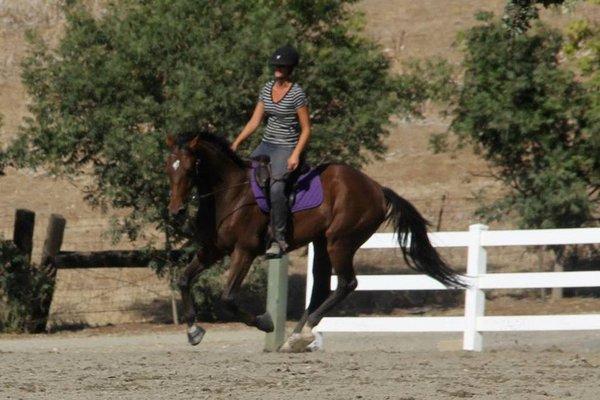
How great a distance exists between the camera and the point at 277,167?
507 inches

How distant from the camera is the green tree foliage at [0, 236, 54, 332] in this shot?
2047 cm

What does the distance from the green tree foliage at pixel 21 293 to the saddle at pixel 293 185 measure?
8.50 metres

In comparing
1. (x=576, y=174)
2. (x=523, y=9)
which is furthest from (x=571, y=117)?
(x=523, y=9)

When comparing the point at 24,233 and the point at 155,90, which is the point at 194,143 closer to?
the point at 24,233

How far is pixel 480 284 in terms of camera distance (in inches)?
568

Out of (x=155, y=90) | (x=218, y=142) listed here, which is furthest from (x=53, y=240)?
(x=218, y=142)

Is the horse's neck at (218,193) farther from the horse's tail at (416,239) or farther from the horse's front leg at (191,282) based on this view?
the horse's tail at (416,239)

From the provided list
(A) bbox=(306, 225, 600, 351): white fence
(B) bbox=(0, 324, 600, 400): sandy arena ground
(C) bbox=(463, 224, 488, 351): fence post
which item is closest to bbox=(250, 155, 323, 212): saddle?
(A) bbox=(306, 225, 600, 351): white fence

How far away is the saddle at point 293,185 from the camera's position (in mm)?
12922

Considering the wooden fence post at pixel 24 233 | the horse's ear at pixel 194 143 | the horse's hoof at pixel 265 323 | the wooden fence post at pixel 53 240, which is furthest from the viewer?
the wooden fence post at pixel 53 240

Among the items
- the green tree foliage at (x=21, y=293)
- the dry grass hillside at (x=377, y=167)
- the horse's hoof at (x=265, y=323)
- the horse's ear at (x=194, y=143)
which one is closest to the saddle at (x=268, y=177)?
the horse's ear at (x=194, y=143)

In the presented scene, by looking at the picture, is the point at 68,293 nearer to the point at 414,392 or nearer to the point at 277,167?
the point at 277,167

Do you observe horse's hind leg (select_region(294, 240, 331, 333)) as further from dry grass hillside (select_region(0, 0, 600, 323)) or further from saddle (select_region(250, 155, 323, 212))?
dry grass hillside (select_region(0, 0, 600, 323))

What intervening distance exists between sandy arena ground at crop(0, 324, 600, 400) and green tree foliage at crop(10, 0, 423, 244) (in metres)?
8.18
